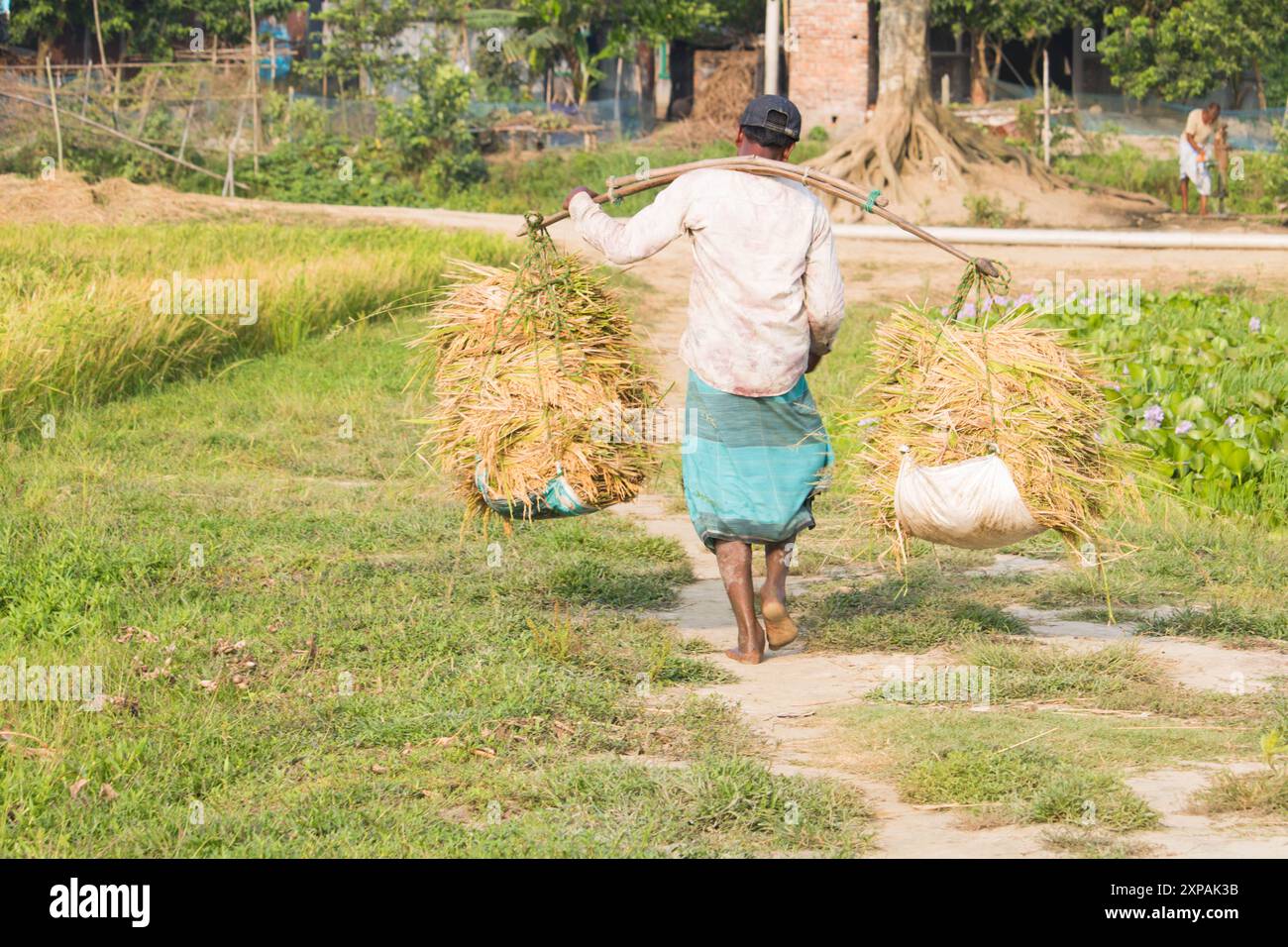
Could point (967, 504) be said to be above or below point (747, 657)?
above

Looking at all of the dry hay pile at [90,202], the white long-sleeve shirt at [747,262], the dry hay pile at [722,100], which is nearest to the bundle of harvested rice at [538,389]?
the white long-sleeve shirt at [747,262]

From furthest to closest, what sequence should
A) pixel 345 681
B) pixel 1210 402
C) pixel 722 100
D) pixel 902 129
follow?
pixel 722 100
pixel 902 129
pixel 1210 402
pixel 345 681

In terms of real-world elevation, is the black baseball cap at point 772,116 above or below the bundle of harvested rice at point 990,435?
above

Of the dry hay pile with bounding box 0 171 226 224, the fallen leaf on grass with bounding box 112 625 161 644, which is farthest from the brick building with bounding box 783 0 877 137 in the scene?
the fallen leaf on grass with bounding box 112 625 161 644

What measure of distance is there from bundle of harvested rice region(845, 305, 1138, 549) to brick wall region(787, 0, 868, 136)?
2206cm

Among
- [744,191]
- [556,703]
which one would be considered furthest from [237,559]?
[744,191]

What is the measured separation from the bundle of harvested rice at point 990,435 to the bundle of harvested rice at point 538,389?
2.93ft

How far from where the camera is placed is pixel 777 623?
571cm

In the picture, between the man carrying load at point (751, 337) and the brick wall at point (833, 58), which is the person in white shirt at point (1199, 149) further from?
the man carrying load at point (751, 337)

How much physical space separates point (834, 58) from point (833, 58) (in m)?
0.02

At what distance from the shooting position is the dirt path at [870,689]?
13.0 ft

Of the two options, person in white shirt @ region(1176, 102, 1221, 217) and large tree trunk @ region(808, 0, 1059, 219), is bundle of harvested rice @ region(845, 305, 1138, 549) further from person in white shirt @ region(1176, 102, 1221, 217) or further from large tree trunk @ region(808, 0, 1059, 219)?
person in white shirt @ region(1176, 102, 1221, 217)

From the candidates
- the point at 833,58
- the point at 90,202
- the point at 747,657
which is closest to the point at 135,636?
the point at 747,657

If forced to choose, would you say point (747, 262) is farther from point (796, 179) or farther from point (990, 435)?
point (990, 435)
